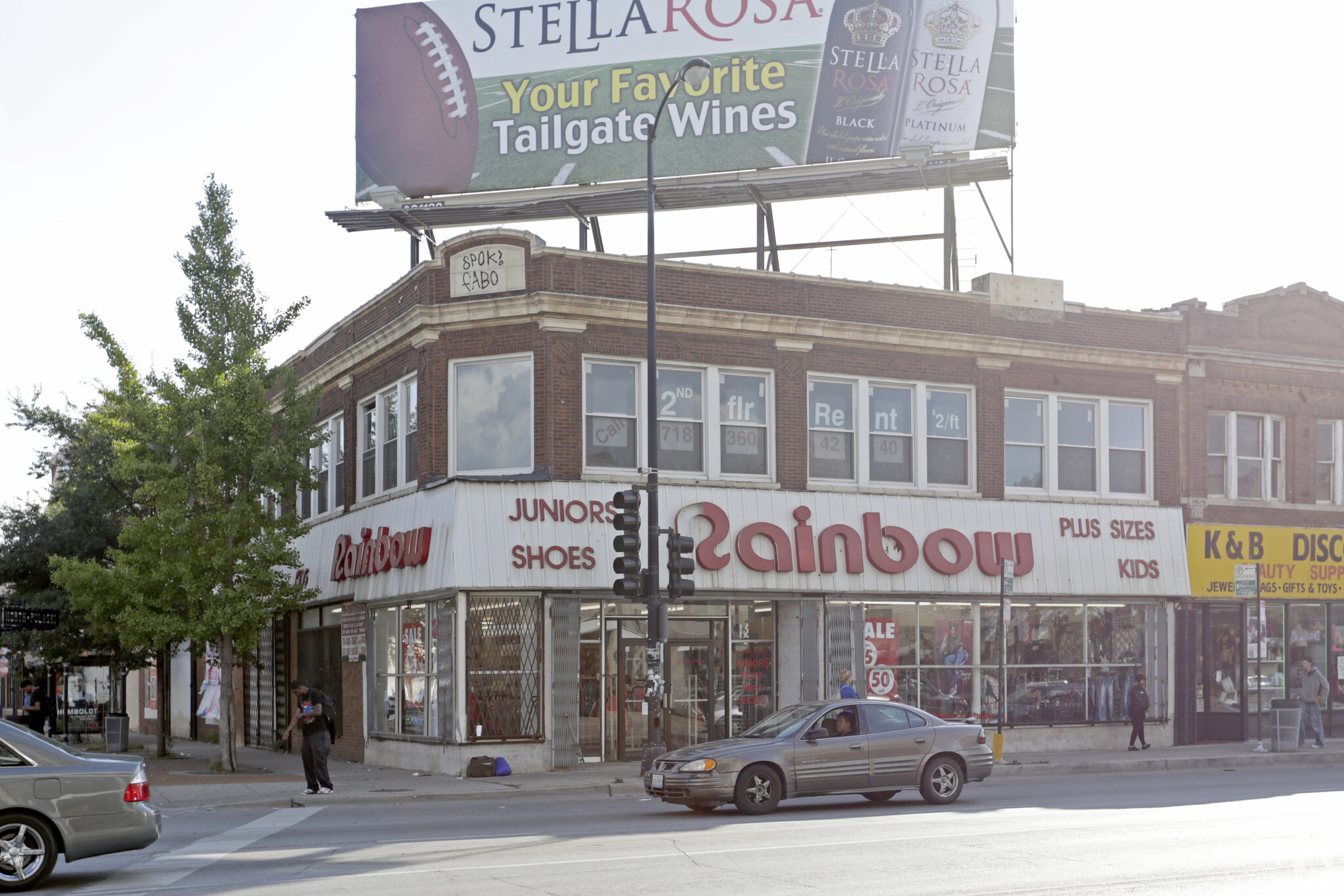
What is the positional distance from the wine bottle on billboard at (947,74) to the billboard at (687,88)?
0.10 feet

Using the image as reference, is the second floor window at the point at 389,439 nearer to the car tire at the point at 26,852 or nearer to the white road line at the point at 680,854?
the white road line at the point at 680,854

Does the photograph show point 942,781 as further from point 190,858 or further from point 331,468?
point 331,468

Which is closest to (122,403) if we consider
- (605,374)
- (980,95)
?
(605,374)

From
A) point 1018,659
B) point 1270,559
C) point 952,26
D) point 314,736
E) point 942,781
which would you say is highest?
point 952,26

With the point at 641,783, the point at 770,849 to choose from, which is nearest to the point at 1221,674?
the point at 641,783

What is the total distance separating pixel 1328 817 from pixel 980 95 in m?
17.7

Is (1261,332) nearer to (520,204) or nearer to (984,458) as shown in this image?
(984,458)

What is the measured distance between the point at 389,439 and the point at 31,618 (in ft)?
35.7

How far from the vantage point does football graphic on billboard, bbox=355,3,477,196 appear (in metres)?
29.5

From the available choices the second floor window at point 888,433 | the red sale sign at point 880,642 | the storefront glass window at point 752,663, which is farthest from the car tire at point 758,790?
the second floor window at point 888,433

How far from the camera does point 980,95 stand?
94.2ft

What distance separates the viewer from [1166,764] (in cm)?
2428

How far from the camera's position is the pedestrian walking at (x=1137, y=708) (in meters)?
26.9

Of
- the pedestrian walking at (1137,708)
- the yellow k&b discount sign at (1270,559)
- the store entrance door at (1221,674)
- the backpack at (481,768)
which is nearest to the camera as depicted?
the backpack at (481,768)
